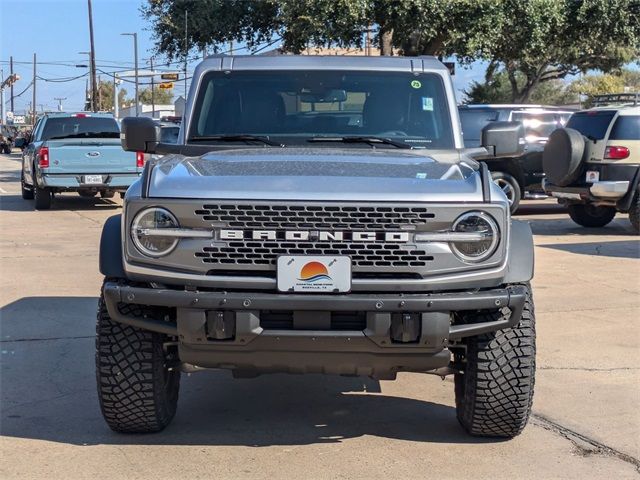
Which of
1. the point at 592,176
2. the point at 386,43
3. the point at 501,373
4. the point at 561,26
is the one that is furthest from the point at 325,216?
the point at 386,43

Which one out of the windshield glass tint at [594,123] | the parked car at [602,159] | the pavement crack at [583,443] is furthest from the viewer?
the windshield glass tint at [594,123]

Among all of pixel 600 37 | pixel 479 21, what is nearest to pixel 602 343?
pixel 479 21

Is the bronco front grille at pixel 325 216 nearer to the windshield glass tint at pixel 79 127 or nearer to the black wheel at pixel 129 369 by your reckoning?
the black wheel at pixel 129 369

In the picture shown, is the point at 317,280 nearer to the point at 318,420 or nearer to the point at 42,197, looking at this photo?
the point at 318,420

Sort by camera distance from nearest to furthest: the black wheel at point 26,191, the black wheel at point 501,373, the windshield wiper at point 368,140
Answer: the black wheel at point 501,373, the windshield wiper at point 368,140, the black wheel at point 26,191

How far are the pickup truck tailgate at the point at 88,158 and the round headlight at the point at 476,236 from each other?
44.7 feet

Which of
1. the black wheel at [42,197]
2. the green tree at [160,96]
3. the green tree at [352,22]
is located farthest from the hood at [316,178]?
the green tree at [160,96]

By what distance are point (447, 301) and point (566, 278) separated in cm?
648

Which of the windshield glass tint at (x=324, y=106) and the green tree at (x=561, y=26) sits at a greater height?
the green tree at (x=561, y=26)

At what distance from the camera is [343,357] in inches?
168

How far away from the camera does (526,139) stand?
16922mm

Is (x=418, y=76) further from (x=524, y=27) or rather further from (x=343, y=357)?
(x=524, y=27)

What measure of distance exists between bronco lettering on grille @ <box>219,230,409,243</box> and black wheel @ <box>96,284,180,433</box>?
79 cm

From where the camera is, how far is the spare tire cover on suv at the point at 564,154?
541 inches
